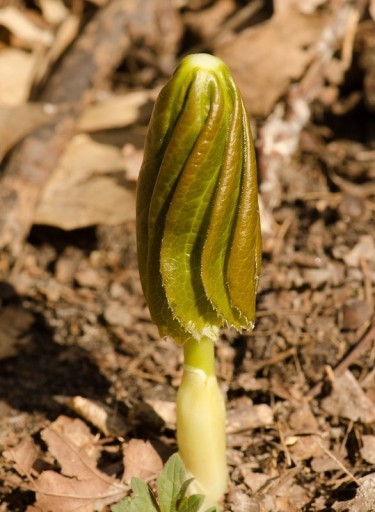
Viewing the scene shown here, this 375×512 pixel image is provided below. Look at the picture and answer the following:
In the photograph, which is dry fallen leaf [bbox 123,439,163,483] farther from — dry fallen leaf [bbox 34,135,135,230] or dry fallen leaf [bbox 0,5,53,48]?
dry fallen leaf [bbox 0,5,53,48]

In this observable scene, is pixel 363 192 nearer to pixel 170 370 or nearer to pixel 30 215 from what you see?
pixel 170 370

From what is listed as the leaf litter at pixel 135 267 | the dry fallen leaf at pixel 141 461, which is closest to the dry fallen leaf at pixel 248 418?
the leaf litter at pixel 135 267

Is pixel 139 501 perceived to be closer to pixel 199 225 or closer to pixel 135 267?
pixel 199 225

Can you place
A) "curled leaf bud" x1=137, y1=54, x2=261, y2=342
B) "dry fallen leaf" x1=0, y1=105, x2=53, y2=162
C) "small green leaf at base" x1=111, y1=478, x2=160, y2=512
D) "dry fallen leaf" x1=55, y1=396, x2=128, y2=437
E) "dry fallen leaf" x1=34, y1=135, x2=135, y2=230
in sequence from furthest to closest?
"dry fallen leaf" x1=0, y1=105, x2=53, y2=162 < "dry fallen leaf" x1=34, y1=135, x2=135, y2=230 < "dry fallen leaf" x1=55, y1=396, x2=128, y2=437 < "small green leaf at base" x1=111, y1=478, x2=160, y2=512 < "curled leaf bud" x1=137, y1=54, x2=261, y2=342

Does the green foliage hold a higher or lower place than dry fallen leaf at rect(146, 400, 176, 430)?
higher

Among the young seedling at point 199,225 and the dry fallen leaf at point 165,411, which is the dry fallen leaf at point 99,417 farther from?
the young seedling at point 199,225

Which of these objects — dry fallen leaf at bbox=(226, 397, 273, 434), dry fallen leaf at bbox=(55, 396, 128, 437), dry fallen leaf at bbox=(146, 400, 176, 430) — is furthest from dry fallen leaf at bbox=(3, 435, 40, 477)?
dry fallen leaf at bbox=(226, 397, 273, 434)

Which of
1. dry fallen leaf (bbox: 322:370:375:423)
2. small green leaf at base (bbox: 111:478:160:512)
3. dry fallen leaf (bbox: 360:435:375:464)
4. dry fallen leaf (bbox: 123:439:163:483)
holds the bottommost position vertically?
A: dry fallen leaf (bbox: 123:439:163:483)
